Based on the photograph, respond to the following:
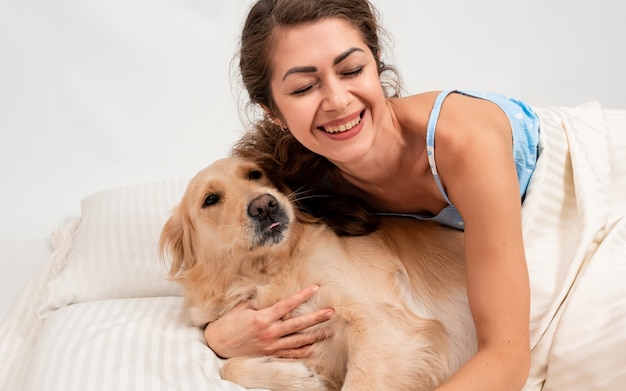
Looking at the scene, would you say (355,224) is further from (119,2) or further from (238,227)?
(119,2)

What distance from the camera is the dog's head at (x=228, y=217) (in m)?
2.36

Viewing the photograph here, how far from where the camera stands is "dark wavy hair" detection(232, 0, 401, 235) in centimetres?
215

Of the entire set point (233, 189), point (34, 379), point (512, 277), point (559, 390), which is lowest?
point (559, 390)

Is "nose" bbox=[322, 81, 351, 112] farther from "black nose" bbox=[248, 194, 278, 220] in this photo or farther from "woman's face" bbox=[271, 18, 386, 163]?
"black nose" bbox=[248, 194, 278, 220]

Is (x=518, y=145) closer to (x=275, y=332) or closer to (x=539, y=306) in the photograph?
(x=539, y=306)

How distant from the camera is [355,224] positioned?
2.47 metres

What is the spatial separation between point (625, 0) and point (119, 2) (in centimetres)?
317

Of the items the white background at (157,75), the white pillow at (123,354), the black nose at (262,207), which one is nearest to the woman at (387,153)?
the white pillow at (123,354)

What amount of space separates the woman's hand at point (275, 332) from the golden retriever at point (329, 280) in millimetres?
36

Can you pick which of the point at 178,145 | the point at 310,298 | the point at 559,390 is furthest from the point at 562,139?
the point at 178,145

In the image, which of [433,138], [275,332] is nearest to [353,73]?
[433,138]

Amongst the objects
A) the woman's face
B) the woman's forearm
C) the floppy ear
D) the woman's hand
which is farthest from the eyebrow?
the woman's forearm

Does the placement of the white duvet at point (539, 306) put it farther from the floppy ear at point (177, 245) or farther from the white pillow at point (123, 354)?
the floppy ear at point (177, 245)

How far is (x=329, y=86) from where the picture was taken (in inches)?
81.1
